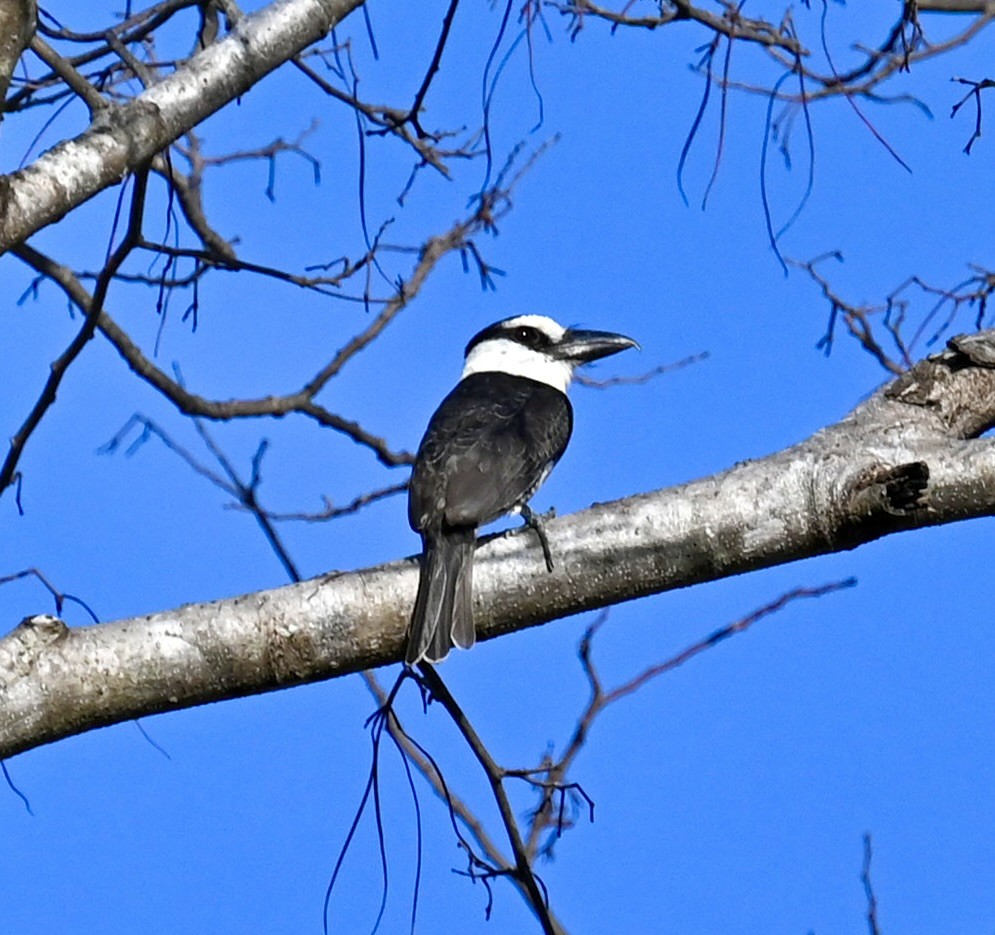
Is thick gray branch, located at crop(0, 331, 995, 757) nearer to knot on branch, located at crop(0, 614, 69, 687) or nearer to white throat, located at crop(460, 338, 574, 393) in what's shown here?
knot on branch, located at crop(0, 614, 69, 687)

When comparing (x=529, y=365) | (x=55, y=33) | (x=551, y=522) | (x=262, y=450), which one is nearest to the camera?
(x=551, y=522)

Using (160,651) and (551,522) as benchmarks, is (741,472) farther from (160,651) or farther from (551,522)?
(160,651)

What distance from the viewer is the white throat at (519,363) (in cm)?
566

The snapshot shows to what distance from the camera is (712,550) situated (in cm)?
281

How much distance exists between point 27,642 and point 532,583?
3.17ft

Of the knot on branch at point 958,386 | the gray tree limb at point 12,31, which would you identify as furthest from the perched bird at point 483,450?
the gray tree limb at point 12,31

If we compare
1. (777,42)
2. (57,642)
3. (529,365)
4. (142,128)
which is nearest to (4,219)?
(142,128)

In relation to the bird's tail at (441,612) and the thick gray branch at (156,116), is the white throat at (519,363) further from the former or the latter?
the thick gray branch at (156,116)

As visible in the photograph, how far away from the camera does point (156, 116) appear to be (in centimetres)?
294

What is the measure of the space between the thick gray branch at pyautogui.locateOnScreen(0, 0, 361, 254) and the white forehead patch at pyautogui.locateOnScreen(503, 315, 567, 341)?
2746 mm

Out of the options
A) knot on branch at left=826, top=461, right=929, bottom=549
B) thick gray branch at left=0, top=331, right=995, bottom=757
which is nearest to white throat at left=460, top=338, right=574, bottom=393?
thick gray branch at left=0, top=331, right=995, bottom=757

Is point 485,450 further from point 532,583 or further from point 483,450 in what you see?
point 532,583

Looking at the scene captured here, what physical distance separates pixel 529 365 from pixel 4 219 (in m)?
3.16

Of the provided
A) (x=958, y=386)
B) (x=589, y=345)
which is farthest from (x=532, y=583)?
(x=589, y=345)
